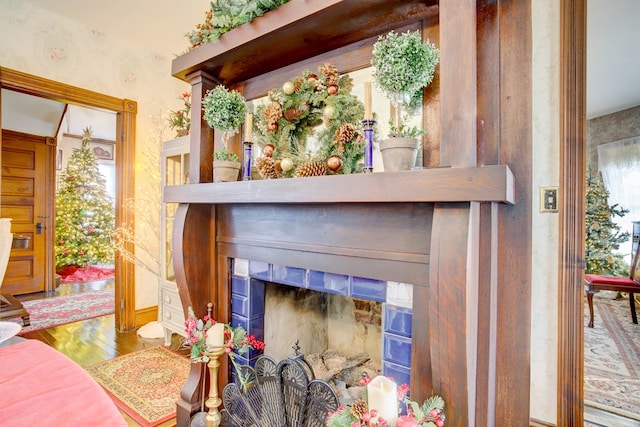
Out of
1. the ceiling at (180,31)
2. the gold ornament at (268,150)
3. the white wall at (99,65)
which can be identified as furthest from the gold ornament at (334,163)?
the white wall at (99,65)

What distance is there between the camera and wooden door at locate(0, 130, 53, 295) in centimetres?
430

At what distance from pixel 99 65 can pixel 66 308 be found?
2.89 m

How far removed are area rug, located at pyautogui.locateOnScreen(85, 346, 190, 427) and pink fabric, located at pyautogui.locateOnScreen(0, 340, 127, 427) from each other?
123 centimetres

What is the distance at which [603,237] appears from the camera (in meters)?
4.31

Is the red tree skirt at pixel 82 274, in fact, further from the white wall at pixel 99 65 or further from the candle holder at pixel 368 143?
the candle holder at pixel 368 143

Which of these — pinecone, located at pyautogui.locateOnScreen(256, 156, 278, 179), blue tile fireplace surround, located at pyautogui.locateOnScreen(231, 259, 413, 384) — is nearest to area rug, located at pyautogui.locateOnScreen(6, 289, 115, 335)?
blue tile fireplace surround, located at pyautogui.locateOnScreen(231, 259, 413, 384)

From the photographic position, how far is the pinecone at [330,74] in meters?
1.31

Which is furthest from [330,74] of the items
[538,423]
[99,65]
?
[99,65]

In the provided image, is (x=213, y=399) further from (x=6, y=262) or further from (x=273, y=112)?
(x=6, y=262)

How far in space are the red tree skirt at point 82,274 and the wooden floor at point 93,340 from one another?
8.19 feet

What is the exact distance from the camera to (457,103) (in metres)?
0.91

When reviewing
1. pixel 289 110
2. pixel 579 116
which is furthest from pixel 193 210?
pixel 579 116

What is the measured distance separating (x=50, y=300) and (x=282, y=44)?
4.81 metres

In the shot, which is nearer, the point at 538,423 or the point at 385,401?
the point at 385,401
